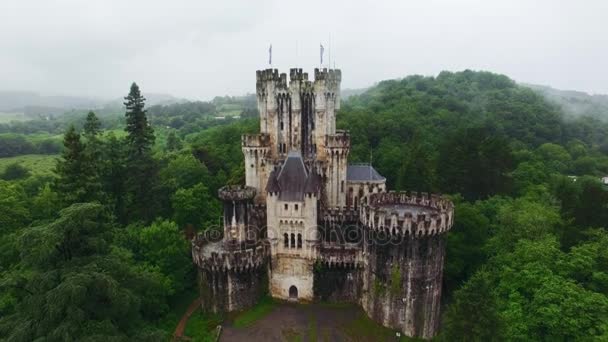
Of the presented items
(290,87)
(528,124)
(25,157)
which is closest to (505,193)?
(290,87)

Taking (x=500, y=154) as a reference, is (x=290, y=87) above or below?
above

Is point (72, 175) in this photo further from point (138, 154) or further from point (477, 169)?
point (477, 169)

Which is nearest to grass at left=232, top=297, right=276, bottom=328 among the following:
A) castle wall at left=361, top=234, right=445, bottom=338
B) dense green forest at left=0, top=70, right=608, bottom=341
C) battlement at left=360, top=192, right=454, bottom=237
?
dense green forest at left=0, top=70, right=608, bottom=341

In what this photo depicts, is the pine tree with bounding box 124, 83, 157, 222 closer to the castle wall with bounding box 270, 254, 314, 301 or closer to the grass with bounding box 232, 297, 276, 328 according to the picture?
the castle wall with bounding box 270, 254, 314, 301

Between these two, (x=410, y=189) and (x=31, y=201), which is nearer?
(x=31, y=201)

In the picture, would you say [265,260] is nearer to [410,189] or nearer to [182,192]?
[182,192]

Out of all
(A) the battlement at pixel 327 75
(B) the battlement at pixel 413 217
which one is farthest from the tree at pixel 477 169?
(A) the battlement at pixel 327 75

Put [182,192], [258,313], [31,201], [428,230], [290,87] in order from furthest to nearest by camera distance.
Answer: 1. [182,192]
2. [31,201]
3. [290,87]
4. [258,313]
5. [428,230]
